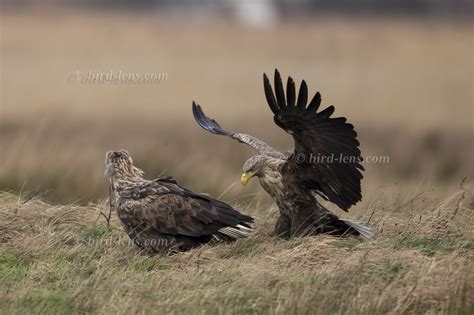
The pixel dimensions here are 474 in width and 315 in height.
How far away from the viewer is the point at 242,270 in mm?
8133

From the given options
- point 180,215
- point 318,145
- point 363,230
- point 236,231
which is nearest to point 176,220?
→ point 180,215

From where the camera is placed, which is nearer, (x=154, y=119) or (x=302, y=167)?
(x=302, y=167)

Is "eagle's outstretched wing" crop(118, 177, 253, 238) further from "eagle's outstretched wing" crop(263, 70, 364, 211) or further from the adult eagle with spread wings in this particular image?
"eagle's outstretched wing" crop(263, 70, 364, 211)

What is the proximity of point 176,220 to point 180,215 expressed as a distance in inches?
2.1

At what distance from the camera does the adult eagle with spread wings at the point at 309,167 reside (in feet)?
29.1

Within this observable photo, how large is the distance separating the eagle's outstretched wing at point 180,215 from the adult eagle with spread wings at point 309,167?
0.41m

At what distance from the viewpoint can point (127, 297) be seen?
771 cm

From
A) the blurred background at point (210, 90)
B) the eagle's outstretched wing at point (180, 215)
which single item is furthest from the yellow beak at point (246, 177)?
the blurred background at point (210, 90)

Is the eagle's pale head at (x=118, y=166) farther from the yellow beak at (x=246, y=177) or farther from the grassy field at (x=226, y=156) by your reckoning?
the yellow beak at (x=246, y=177)

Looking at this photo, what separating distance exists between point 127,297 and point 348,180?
2370mm

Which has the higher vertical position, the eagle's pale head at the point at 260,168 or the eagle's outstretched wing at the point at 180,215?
the eagle's pale head at the point at 260,168

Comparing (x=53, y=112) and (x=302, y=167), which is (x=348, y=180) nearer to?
(x=302, y=167)

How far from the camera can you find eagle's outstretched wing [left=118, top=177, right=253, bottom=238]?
917cm

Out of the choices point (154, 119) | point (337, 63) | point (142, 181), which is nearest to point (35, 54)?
point (337, 63)
